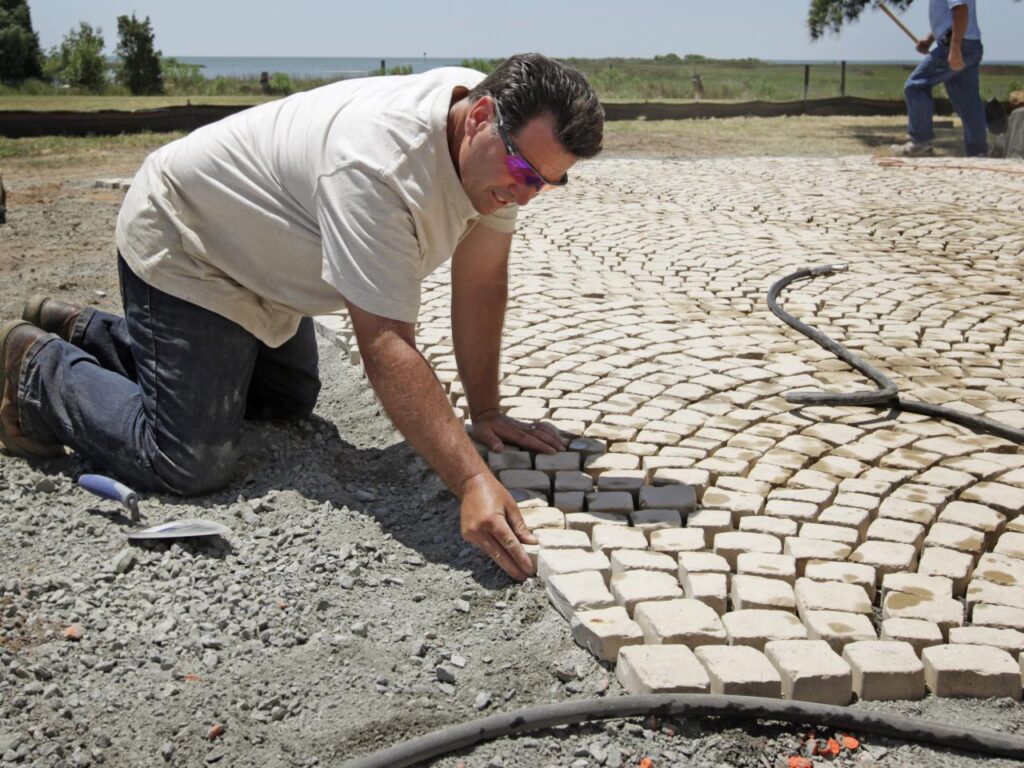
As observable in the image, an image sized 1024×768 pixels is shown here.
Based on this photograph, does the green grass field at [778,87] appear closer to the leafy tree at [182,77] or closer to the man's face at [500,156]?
the leafy tree at [182,77]

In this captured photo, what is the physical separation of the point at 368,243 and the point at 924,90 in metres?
10.8

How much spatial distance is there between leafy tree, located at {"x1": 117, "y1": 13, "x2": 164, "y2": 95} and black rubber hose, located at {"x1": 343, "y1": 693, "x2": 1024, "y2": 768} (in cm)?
3380

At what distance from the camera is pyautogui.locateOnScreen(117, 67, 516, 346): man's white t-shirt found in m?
3.07

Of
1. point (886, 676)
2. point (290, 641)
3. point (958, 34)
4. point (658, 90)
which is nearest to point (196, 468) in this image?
point (290, 641)

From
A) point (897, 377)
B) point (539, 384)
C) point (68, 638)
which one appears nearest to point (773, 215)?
point (897, 377)

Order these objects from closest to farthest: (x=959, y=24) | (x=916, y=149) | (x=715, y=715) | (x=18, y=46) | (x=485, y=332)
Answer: (x=715, y=715) < (x=485, y=332) < (x=959, y=24) < (x=916, y=149) < (x=18, y=46)

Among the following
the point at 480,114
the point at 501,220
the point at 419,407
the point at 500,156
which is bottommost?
the point at 419,407

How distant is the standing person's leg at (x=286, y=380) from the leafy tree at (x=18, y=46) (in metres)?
35.1

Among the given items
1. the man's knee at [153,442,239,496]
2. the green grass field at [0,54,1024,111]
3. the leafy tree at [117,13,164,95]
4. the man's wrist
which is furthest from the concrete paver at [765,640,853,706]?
the leafy tree at [117,13,164,95]

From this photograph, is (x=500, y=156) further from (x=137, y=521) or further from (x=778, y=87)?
(x=778, y=87)

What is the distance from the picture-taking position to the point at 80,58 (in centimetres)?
3209

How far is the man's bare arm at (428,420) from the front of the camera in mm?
3086

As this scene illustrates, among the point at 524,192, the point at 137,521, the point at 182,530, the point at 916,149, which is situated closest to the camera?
the point at 524,192

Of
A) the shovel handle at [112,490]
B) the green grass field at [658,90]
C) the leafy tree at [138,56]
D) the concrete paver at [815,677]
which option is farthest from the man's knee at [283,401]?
the leafy tree at [138,56]
